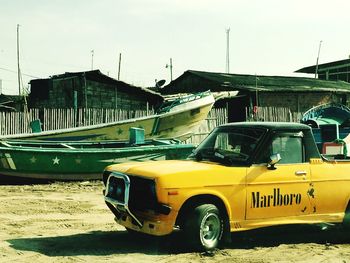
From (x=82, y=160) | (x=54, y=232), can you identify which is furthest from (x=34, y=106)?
(x=54, y=232)

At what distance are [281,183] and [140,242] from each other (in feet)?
7.04

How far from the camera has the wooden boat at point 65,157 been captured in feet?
43.8

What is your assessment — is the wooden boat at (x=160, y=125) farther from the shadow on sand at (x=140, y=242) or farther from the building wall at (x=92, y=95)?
the shadow on sand at (x=140, y=242)

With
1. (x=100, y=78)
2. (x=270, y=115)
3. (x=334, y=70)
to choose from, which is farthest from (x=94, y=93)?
(x=334, y=70)

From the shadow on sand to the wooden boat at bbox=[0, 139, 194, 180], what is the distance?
6.35 meters

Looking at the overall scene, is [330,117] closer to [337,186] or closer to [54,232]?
[337,186]

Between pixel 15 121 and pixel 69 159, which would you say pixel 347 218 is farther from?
pixel 15 121

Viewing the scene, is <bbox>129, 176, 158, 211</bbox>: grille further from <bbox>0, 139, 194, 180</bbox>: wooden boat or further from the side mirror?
<bbox>0, 139, 194, 180</bbox>: wooden boat

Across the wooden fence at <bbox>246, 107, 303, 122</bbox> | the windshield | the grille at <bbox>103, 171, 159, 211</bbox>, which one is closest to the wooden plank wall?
the wooden fence at <bbox>246, 107, 303, 122</bbox>

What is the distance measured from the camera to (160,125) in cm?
1891

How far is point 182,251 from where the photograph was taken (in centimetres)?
646

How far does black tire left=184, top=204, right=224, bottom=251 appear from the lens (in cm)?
621

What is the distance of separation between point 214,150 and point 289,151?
107 centimetres

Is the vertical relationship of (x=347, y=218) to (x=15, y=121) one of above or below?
below
